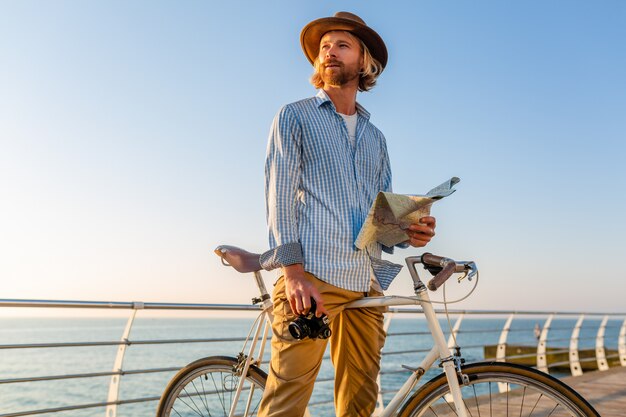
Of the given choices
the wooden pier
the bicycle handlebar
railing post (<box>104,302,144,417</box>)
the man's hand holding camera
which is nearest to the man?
the man's hand holding camera

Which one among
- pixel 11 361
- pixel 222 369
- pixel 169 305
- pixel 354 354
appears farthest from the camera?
pixel 11 361

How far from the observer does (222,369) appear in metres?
2.38

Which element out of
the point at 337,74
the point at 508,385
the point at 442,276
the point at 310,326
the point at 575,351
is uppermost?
the point at 575,351

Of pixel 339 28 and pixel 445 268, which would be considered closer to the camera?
pixel 445 268

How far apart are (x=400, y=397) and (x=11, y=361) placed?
89.3m

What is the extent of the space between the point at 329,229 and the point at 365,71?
584mm

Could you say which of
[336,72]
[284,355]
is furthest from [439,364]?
[336,72]

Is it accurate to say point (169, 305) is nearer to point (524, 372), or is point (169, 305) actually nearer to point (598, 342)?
point (524, 372)

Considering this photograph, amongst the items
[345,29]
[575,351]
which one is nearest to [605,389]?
[575,351]

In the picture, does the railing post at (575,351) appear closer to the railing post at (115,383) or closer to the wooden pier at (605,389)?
the wooden pier at (605,389)

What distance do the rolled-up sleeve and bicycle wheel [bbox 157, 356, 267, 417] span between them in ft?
2.26

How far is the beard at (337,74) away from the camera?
1915 mm

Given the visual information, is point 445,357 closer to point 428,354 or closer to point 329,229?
point 428,354

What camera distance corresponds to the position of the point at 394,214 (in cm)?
169
